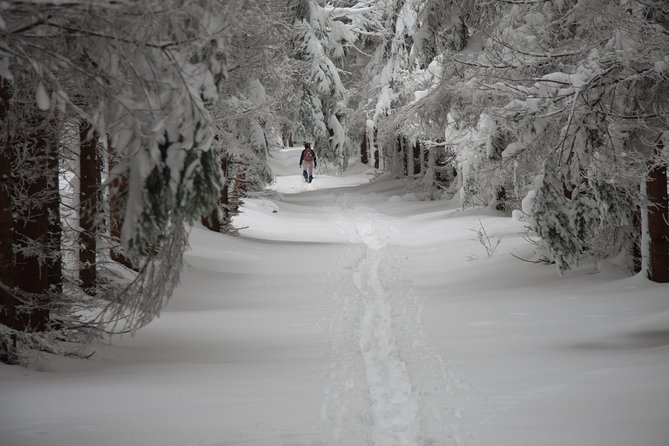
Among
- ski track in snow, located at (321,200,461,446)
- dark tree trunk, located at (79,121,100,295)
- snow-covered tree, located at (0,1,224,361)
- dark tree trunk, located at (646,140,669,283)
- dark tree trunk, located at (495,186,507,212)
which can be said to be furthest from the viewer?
dark tree trunk, located at (495,186,507,212)

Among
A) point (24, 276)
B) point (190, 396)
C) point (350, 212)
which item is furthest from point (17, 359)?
point (350, 212)

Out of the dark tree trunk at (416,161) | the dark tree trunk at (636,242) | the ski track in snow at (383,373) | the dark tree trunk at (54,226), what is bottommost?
the ski track in snow at (383,373)

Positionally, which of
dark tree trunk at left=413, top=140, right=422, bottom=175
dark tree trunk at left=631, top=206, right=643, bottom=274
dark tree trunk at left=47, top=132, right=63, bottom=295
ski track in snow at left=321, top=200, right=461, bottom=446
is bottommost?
ski track in snow at left=321, top=200, right=461, bottom=446

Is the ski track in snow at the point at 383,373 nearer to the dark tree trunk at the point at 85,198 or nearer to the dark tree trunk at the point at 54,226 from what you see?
the dark tree trunk at the point at 54,226

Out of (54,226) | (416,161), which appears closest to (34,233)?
(54,226)

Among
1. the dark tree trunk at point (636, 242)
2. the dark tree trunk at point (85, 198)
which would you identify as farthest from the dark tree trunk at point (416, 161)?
the dark tree trunk at point (85, 198)

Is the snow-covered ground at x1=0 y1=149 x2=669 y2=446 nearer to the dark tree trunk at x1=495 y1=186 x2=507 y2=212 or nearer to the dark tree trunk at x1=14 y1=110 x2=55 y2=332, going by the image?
the dark tree trunk at x1=14 y1=110 x2=55 y2=332

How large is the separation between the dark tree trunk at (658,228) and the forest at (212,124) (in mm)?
22

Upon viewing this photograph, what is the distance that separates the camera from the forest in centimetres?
435

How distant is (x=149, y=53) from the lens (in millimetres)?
4430

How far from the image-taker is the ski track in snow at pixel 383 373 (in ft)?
19.4

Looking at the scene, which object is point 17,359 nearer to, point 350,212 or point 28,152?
point 28,152

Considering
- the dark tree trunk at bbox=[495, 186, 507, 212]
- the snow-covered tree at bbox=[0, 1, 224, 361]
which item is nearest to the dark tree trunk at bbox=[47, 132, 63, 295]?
the snow-covered tree at bbox=[0, 1, 224, 361]

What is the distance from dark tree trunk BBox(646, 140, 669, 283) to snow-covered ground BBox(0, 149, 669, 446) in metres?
0.29
